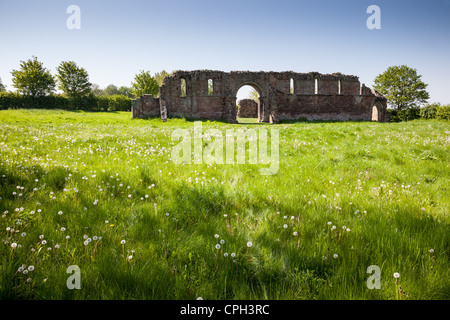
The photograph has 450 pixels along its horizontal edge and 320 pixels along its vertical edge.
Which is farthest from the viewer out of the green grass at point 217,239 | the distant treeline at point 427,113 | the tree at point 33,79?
the tree at point 33,79

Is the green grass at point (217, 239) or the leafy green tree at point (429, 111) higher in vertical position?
the leafy green tree at point (429, 111)

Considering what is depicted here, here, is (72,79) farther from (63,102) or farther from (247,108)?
(247,108)

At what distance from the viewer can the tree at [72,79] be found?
2211 inches

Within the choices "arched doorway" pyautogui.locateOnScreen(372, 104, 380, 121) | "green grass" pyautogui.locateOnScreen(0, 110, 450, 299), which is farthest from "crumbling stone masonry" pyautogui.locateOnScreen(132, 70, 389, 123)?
"green grass" pyautogui.locateOnScreen(0, 110, 450, 299)

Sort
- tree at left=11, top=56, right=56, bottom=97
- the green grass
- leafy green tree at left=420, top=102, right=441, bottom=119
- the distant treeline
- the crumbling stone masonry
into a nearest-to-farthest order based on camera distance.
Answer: the green grass → the crumbling stone masonry → the distant treeline → leafy green tree at left=420, top=102, right=441, bottom=119 → tree at left=11, top=56, right=56, bottom=97

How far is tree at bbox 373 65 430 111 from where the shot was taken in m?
57.2

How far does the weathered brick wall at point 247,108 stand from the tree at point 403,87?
128 ft

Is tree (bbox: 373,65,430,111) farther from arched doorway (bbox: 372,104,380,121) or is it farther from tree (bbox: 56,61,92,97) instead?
tree (bbox: 56,61,92,97)

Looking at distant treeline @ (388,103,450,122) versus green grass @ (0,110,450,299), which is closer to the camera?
green grass @ (0,110,450,299)

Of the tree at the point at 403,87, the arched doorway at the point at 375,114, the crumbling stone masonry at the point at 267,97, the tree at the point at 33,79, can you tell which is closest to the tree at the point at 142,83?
the tree at the point at 33,79

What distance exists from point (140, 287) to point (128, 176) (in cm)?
282

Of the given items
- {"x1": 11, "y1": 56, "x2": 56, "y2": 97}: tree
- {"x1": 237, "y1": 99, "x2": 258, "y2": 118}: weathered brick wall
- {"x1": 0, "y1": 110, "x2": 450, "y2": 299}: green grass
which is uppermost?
{"x1": 11, "y1": 56, "x2": 56, "y2": 97}: tree

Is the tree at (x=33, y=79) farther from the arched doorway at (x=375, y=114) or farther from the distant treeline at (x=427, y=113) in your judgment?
the distant treeline at (x=427, y=113)

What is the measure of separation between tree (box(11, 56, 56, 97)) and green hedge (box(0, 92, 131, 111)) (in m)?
11.7
